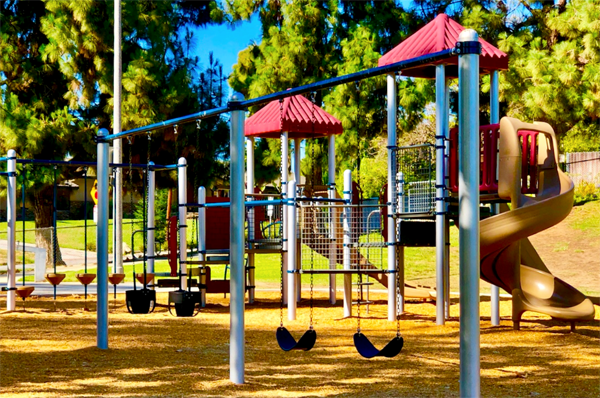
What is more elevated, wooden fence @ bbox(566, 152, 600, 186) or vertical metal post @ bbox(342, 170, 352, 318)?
wooden fence @ bbox(566, 152, 600, 186)

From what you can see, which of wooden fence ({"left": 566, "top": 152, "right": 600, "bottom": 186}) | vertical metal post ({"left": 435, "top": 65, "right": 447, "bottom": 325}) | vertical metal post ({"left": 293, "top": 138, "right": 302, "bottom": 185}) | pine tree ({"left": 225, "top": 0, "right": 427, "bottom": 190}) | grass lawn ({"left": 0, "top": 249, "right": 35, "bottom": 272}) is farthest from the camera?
wooden fence ({"left": 566, "top": 152, "right": 600, "bottom": 186})

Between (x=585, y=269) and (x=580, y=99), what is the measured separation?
290 inches

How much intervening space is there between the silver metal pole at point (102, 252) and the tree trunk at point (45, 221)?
15318 millimetres

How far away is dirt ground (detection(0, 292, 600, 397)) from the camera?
6.36 meters

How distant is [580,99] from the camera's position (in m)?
25.0

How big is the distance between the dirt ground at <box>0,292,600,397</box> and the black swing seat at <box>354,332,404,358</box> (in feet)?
0.95

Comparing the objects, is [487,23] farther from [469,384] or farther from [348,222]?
[469,384]

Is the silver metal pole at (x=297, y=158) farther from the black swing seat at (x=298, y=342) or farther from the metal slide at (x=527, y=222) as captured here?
the black swing seat at (x=298, y=342)

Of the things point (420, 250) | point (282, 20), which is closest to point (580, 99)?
point (420, 250)

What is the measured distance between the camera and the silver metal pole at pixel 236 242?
21.6 feet

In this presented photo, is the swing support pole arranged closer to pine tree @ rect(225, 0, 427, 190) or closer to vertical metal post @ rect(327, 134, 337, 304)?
vertical metal post @ rect(327, 134, 337, 304)

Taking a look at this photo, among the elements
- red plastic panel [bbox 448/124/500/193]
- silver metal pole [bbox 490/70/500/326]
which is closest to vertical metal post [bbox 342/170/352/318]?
red plastic panel [bbox 448/124/500/193]

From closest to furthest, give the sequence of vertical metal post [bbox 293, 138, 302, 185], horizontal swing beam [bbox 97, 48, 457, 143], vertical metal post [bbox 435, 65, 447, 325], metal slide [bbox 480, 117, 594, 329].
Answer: horizontal swing beam [bbox 97, 48, 457, 143] < metal slide [bbox 480, 117, 594, 329] < vertical metal post [bbox 435, 65, 447, 325] < vertical metal post [bbox 293, 138, 302, 185]

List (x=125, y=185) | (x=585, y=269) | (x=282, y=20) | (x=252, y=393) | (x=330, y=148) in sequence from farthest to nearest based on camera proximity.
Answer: (x=282, y=20) → (x=125, y=185) → (x=585, y=269) → (x=330, y=148) → (x=252, y=393)
